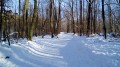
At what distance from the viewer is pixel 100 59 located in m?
9.80

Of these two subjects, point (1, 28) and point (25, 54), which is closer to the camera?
point (25, 54)

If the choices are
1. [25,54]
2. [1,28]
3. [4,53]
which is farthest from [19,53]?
[1,28]

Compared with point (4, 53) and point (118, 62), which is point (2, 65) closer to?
point (4, 53)

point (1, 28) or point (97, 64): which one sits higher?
point (1, 28)

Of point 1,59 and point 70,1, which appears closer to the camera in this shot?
point 1,59

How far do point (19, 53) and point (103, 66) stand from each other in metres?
6.54

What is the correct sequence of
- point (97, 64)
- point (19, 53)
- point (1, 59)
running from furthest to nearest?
point (19, 53) → point (1, 59) → point (97, 64)

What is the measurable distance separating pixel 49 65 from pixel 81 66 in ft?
5.55

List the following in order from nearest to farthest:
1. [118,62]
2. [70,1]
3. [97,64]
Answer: [118,62]
[97,64]
[70,1]

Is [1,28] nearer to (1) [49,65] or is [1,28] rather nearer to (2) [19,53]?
(2) [19,53]

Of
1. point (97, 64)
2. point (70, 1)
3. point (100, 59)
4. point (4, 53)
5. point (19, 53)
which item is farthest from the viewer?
point (70, 1)

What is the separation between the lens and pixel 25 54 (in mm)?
13586

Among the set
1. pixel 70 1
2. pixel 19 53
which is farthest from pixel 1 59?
pixel 70 1

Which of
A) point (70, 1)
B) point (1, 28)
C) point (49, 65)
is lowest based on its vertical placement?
point (49, 65)
